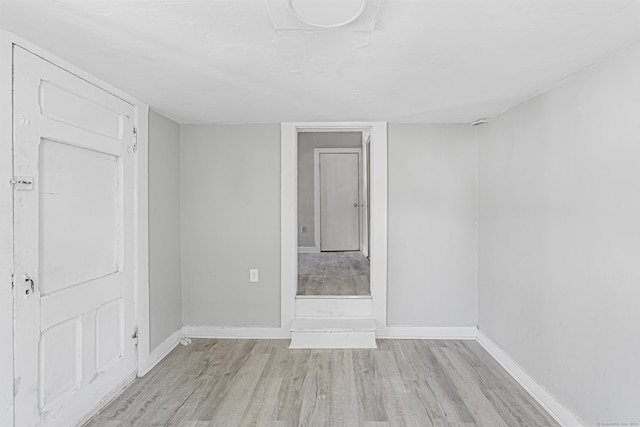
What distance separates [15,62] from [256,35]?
1110mm

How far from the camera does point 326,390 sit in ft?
8.46

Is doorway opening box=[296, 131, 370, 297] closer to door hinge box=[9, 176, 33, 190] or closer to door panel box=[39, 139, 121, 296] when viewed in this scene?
door panel box=[39, 139, 121, 296]

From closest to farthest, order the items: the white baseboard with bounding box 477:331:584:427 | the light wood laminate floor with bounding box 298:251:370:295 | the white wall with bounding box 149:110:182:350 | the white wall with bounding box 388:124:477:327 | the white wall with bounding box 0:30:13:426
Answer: the white wall with bounding box 0:30:13:426, the white baseboard with bounding box 477:331:584:427, the white wall with bounding box 149:110:182:350, the white wall with bounding box 388:124:477:327, the light wood laminate floor with bounding box 298:251:370:295

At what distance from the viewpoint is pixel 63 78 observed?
2002 mm

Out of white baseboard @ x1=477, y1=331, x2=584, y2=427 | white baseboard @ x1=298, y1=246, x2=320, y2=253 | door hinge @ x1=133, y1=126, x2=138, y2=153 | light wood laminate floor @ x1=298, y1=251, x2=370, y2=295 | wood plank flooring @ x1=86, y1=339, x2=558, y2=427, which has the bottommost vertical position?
wood plank flooring @ x1=86, y1=339, x2=558, y2=427

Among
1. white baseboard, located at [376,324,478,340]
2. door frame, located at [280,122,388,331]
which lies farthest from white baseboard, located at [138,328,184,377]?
white baseboard, located at [376,324,478,340]

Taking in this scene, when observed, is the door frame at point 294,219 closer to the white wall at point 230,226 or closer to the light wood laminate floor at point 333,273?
the white wall at point 230,226

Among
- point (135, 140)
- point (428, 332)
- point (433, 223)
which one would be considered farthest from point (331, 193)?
point (135, 140)

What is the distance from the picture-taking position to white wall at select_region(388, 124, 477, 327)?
349 cm

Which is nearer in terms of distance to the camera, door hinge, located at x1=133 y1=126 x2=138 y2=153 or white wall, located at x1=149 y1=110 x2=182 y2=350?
Answer: door hinge, located at x1=133 y1=126 x2=138 y2=153

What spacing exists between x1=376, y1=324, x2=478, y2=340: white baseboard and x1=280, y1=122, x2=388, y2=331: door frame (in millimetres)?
103

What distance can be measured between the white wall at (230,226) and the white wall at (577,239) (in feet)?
6.54

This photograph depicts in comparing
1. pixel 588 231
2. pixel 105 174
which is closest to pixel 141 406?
pixel 105 174

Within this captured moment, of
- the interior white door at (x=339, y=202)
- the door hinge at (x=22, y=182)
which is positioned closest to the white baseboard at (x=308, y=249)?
the interior white door at (x=339, y=202)
